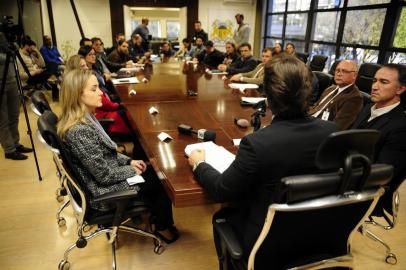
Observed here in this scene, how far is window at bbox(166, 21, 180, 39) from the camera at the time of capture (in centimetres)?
1170

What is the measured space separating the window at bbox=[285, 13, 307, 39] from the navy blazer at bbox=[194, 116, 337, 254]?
22.8 feet

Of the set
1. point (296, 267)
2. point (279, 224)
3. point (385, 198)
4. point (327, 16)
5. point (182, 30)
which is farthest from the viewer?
point (182, 30)

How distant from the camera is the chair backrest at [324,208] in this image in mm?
Result: 787

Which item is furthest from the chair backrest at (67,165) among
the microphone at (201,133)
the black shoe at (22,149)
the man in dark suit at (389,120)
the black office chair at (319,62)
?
the black office chair at (319,62)

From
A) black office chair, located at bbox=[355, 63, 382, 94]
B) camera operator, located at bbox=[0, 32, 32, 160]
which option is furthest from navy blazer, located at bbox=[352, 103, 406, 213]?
camera operator, located at bbox=[0, 32, 32, 160]

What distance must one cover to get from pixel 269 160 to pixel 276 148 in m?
0.05

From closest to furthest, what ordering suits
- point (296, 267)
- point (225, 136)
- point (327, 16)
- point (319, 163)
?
point (319, 163) < point (296, 267) < point (225, 136) < point (327, 16)

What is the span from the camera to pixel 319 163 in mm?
781

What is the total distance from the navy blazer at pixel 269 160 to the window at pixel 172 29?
37.6ft

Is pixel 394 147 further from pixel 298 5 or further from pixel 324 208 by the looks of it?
pixel 298 5

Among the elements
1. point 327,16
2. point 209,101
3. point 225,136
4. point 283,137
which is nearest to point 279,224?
point 283,137

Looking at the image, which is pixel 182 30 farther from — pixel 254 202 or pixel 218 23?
pixel 254 202

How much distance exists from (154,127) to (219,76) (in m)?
2.66

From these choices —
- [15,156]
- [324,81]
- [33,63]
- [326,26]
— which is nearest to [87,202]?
[15,156]
